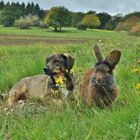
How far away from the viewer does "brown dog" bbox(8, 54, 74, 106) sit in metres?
7.77

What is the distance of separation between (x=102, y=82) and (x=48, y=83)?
2.17 meters

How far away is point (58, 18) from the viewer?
261 ft

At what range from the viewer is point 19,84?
917 centimetres

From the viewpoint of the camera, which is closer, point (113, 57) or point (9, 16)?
point (113, 57)

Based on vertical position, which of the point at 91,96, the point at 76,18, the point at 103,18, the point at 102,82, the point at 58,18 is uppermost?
the point at 102,82

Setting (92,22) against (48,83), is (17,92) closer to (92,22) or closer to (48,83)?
(48,83)

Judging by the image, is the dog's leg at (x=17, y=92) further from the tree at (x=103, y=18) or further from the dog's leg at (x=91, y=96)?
the tree at (x=103, y=18)

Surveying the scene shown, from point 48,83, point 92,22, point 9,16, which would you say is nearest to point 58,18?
point 92,22

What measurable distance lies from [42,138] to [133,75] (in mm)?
3941

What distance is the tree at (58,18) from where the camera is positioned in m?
77.9

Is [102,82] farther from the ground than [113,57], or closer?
closer

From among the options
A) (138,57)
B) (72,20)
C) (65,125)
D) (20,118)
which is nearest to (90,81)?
(20,118)

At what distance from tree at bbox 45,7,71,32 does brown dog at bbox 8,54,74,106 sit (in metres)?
66.8

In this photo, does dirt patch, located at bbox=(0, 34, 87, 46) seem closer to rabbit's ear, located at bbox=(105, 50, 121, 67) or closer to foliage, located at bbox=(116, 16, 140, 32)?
foliage, located at bbox=(116, 16, 140, 32)
